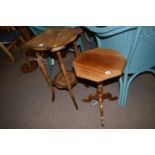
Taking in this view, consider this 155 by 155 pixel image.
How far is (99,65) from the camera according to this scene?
3.45 feet

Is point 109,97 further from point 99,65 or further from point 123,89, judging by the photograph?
point 99,65

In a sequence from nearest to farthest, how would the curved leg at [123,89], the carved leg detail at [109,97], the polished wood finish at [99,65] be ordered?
the polished wood finish at [99,65], the curved leg at [123,89], the carved leg detail at [109,97]

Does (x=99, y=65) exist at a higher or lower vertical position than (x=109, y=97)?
higher

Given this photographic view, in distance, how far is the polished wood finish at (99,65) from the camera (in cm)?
98

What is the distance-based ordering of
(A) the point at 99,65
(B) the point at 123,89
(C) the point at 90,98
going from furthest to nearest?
(C) the point at 90,98
(B) the point at 123,89
(A) the point at 99,65

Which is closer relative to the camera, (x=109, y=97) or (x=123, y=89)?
(x=123, y=89)

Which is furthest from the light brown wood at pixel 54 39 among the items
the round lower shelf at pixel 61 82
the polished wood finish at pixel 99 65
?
the round lower shelf at pixel 61 82

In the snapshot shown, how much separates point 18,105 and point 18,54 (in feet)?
4.27

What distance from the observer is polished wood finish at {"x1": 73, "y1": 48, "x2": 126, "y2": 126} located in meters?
0.98

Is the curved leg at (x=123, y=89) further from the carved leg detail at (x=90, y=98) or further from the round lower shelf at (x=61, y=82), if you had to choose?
the round lower shelf at (x=61, y=82)

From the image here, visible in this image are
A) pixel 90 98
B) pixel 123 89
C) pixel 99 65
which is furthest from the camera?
pixel 90 98

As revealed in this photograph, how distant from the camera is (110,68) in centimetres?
101

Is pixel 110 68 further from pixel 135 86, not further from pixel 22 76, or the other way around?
pixel 22 76

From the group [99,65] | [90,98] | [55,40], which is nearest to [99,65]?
[99,65]
